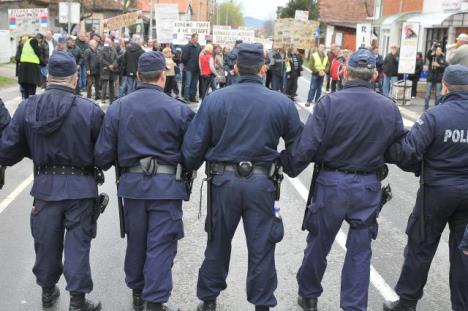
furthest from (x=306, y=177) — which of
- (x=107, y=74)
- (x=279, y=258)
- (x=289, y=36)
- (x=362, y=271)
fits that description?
(x=289, y=36)

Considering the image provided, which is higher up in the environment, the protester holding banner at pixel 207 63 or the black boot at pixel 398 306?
the protester holding banner at pixel 207 63

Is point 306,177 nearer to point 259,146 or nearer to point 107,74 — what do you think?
point 259,146

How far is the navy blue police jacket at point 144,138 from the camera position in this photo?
446 centimetres

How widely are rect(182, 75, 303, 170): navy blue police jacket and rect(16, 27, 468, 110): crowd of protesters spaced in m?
11.3

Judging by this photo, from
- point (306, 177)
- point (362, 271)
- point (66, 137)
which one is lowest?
point (306, 177)

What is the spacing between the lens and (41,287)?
195 inches

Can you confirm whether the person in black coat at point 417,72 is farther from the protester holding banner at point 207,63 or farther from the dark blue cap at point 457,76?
the dark blue cap at point 457,76

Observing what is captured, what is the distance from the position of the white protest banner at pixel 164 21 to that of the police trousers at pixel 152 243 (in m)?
17.0

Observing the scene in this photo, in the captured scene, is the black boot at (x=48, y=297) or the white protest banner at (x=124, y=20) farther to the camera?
the white protest banner at (x=124, y=20)

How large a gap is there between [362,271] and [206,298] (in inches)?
46.7

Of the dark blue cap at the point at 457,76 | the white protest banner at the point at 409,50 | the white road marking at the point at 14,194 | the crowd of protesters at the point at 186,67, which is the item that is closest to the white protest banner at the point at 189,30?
the crowd of protesters at the point at 186,67

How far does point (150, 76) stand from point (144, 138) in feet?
1.59

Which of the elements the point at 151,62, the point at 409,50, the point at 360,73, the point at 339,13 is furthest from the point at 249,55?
the point at 339,13

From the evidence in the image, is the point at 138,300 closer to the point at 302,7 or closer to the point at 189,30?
the point at 189,30
